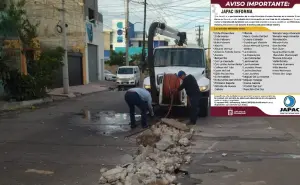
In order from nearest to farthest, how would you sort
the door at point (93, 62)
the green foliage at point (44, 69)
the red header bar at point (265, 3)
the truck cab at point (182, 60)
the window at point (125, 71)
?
the red header bar at point (265, 3) < the truck cab at point (182, 60) < the green foliage at point (44, 69) < the window at point (125, 71) < the door at point (93, 62)

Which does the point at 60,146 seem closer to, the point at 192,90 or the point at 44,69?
the point at 192,90

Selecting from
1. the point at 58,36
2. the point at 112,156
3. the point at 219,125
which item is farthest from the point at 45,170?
the point at 58,36

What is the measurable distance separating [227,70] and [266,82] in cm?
33

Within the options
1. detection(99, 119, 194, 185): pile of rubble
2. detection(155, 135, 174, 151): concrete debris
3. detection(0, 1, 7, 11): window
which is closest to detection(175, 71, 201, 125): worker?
detection(99, 119, 194, 185): pile of rubble

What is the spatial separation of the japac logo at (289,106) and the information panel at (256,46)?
2.8 inches

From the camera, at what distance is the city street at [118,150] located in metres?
5.54

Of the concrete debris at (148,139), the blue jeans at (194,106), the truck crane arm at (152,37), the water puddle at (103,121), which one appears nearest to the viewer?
the concrete debris at (148,139)

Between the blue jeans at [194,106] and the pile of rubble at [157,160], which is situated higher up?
the blue jeans at [194,106]

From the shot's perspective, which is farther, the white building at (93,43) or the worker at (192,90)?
the white building at (93,43)

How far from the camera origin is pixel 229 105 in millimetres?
2736

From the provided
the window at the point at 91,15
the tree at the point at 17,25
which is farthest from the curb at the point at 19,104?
the window at the point at 91,15

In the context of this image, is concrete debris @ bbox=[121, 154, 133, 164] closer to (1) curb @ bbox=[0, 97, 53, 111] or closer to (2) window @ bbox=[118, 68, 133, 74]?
(1) curb @ bbox=[0, 97, 53, 111]

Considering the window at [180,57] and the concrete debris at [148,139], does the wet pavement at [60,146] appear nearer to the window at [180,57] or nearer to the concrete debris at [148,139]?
the concrete debris at [148,139]

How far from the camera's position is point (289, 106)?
8.97 ft
